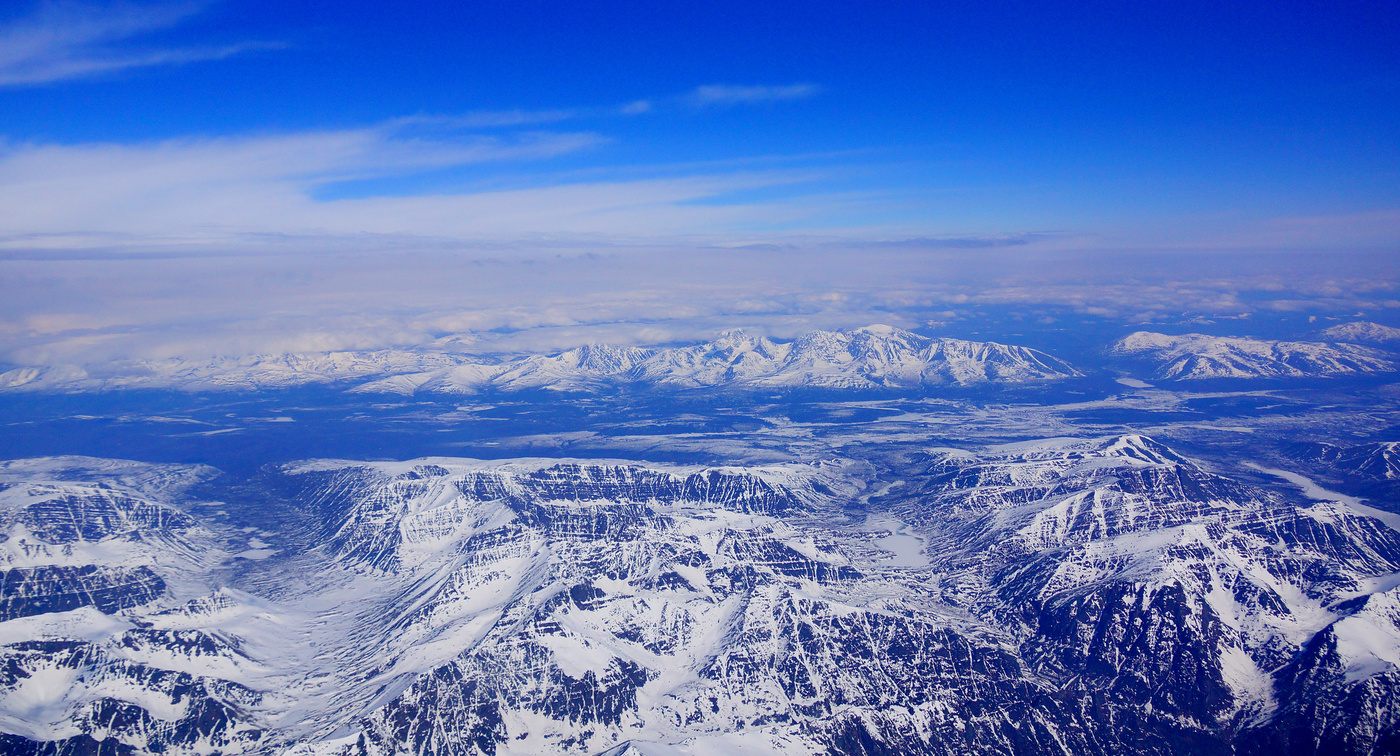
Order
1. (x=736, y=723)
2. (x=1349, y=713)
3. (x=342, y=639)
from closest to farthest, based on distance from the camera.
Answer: (x=1349, y=713) → (x=736, y=723) → (x=342, y=639)

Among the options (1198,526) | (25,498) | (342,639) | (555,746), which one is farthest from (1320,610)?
(25,498)

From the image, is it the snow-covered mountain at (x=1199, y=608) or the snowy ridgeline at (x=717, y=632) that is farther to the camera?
the snow-covered mountain at (x=1199, y=608)

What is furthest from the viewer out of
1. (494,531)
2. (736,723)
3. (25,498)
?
(25,498)

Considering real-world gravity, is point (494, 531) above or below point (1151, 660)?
above

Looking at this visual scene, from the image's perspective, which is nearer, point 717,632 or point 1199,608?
point 1199,608

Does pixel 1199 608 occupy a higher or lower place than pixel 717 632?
higher

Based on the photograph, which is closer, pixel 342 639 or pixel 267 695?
pixel 267 695

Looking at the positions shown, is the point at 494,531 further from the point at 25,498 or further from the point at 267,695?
the point at 25,498

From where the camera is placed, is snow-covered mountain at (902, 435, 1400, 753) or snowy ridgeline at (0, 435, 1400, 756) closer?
snowy ridgeline at (0, 435, 1400, 756)
